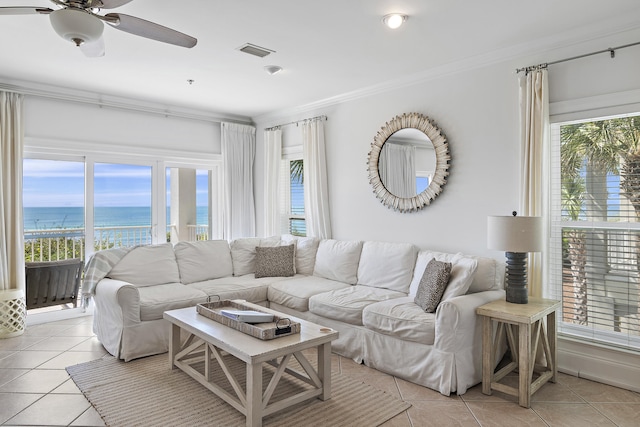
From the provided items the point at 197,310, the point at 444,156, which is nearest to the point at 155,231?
the point at 197,310

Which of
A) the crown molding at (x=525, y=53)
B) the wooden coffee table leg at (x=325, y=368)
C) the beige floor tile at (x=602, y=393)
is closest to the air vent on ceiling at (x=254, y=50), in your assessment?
the crown molding at (x=525, y=53)

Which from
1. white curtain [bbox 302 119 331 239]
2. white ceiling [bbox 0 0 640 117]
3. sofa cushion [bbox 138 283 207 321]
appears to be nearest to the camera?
white ceiling [bbox 0 0 640 117]

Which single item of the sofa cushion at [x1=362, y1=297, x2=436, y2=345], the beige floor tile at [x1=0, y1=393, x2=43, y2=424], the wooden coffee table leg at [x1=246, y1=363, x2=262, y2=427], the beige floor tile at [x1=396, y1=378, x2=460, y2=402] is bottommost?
the beige floor tile at [x1=396, y1=378, x2=460, y2=402]

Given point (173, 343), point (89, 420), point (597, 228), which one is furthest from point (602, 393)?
point (89, 420)

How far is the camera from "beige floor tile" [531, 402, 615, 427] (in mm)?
2451

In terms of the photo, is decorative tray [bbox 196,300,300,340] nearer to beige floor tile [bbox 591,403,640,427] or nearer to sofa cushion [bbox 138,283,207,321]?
sofa cushion [bbox 138,283,207,321]

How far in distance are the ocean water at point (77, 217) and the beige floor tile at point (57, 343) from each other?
1362mm

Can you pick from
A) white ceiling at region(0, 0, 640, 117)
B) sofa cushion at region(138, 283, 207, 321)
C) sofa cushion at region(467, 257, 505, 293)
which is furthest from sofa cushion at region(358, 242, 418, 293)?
white ceiling at region(0, 0, 640, 117)

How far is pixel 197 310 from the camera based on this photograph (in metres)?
3.19

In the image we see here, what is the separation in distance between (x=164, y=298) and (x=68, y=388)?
978mm

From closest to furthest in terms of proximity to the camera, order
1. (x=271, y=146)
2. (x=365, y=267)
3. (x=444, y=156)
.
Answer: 1. (x=444, y=156)
2. (x=365, y=267)
3. (x=271, y=146)

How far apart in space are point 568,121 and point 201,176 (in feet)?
14.7

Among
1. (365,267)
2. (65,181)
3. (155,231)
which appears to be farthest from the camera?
(155,231)

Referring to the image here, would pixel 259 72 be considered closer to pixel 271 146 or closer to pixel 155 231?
pixel 271 146
